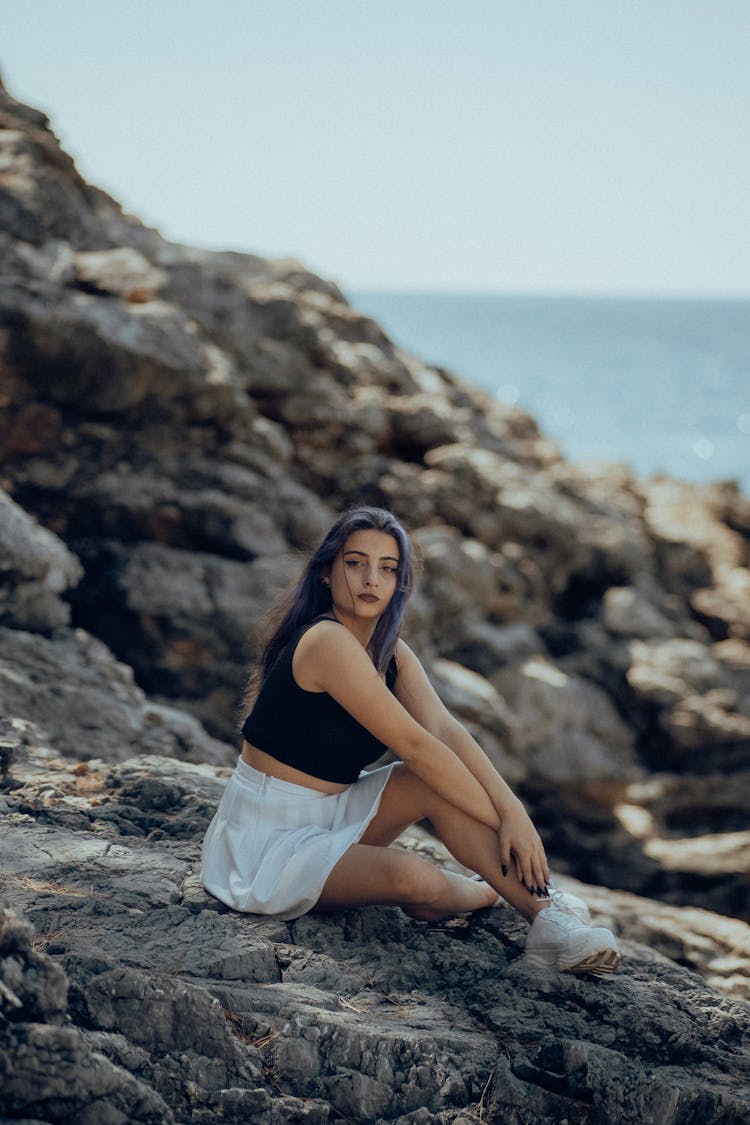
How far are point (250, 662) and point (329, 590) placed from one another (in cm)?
382

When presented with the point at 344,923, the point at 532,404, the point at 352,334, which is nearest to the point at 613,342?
the point at 532,404

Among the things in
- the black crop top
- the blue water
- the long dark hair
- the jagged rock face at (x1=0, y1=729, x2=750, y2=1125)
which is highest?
the blue water

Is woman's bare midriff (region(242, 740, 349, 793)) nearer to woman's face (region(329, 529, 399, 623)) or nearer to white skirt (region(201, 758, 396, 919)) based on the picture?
white skirt (region(201, 758, 396, 919))

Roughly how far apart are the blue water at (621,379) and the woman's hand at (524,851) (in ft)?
35.4

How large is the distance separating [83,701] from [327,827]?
8.94 ft

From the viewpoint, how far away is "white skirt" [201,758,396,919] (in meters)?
4.25

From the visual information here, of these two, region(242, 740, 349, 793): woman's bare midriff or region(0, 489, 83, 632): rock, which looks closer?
region(242, 740, 349, 793): woman's bare midriff

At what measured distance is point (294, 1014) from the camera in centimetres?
357

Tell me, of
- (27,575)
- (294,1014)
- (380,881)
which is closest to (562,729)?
(27,575)

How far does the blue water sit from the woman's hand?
424 inches

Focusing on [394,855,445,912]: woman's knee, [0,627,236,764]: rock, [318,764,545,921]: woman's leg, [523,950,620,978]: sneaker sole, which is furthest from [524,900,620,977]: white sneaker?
[0,627,236,764]: rock

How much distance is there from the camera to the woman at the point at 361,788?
432cm

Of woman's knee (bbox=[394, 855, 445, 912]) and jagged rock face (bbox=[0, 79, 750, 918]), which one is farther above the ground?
jagged rock face (bbox=[0, 79, 750, 918])

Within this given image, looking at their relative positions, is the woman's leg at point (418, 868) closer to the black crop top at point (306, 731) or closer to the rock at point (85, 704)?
the black crop top at point (306, 731)
